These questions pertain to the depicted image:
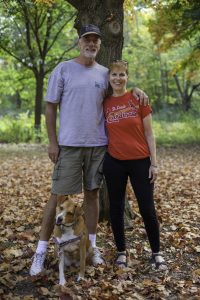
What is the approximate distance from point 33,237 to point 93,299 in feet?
6.76

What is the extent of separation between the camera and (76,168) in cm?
486

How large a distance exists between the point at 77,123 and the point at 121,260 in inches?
66.6

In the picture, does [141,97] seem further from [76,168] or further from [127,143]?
[76,168]

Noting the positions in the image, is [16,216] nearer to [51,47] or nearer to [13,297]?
[13,297]

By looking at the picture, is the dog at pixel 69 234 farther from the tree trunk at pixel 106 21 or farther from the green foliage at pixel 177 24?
the green foliage at pixel 177 24

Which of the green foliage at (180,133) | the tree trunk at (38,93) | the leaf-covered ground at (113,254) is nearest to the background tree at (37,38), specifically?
the tree trunk at (38,93)

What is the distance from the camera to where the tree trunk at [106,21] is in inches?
232

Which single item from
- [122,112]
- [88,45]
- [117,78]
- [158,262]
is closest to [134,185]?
[122,112]

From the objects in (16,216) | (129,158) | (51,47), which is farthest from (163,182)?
(51,47)

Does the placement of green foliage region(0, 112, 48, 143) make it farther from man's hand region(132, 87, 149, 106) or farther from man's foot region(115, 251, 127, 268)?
man's hand region(132, 87, 149, 106)

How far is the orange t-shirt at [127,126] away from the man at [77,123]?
0.14 m

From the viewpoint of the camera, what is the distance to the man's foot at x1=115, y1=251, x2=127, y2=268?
5020mm

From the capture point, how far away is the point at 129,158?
4.77 meters

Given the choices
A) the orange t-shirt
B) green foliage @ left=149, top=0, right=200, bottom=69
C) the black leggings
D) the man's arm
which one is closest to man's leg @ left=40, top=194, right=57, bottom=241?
the man's arm
